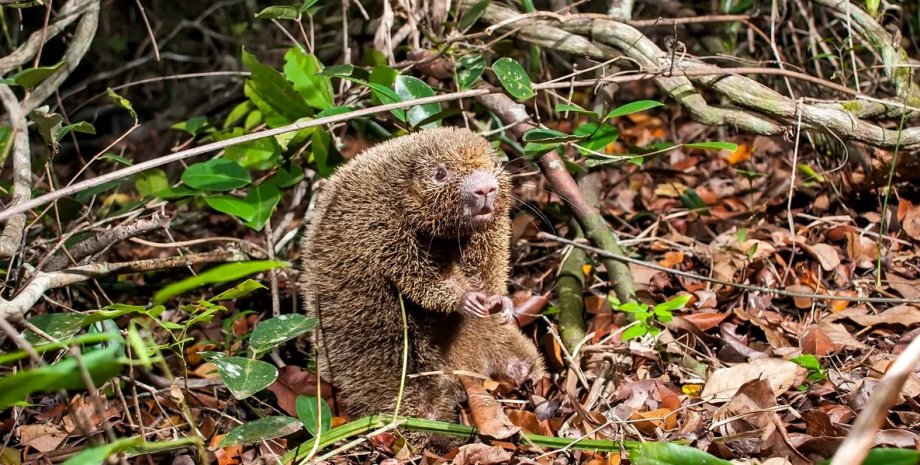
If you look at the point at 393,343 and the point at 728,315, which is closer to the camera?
the point at 393,343

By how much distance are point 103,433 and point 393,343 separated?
1.38 m

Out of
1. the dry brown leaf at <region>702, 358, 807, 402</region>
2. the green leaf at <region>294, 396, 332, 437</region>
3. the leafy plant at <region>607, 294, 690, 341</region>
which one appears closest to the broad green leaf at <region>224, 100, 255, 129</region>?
the green leaf at <region>294, 396, 332, 437</region>

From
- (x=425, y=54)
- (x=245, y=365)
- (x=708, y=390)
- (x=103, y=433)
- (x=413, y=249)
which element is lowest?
(x=103, y=433)

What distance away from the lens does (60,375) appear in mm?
2078

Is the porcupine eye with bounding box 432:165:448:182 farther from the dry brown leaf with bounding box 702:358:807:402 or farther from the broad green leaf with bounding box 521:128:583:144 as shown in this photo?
the dry brown leaf with bounding box 702:358:807:402

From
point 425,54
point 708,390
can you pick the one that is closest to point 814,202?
point 708,390

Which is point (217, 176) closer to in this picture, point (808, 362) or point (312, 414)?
point (312, 414)

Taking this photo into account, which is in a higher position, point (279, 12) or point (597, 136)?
point (279, 12)

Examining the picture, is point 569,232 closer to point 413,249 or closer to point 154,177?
point 413,249

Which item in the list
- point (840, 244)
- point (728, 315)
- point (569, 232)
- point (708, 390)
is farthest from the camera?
point (569, 232)

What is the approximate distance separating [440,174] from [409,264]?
443mm

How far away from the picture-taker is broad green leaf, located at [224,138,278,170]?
15.2 feet

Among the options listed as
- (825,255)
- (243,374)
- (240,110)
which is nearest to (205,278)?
(243,374)

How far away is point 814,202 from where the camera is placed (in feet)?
16.2
